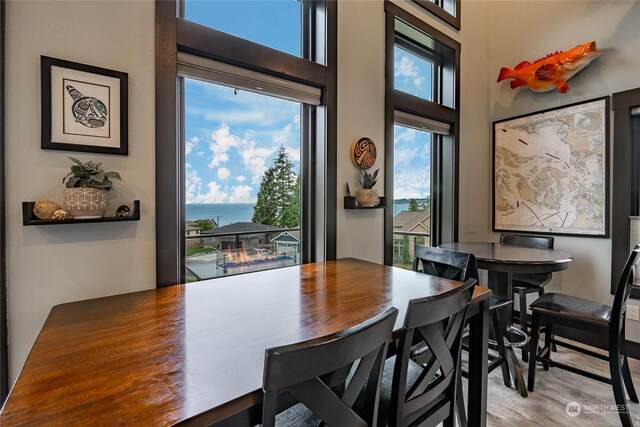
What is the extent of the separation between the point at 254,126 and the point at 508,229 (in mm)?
2947

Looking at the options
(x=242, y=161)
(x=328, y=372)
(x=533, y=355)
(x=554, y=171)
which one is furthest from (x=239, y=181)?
(x=554, y=171)

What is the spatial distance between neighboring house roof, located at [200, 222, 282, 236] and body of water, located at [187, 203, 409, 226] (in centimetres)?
3

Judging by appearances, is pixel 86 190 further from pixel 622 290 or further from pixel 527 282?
pixel 527 282

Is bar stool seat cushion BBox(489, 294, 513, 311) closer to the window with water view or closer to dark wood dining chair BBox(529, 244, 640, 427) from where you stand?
dark wood dining chair BBox(529, 244, 640, 427)

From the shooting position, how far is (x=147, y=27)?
162 centimetres

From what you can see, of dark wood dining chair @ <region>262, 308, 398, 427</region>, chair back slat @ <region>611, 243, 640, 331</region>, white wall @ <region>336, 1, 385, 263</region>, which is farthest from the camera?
white wall @ <region>336, 1, 385, 263</region>

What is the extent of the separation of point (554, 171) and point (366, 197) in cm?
208

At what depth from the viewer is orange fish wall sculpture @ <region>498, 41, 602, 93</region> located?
2.79 meters

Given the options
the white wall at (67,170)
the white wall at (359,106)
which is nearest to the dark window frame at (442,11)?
the white wall at (359,106)

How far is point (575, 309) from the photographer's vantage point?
2.08m

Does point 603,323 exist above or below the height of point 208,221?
below

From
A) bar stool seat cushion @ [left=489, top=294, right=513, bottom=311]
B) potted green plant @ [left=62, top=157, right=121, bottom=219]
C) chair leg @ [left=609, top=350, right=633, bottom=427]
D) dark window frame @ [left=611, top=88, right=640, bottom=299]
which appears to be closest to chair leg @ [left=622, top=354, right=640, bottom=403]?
chair leg @ [left=609, top=350, right=633, bottom=427]

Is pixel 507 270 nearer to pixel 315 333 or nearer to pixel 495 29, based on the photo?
pixel 315 333

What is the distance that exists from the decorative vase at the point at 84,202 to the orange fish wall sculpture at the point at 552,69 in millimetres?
3701
